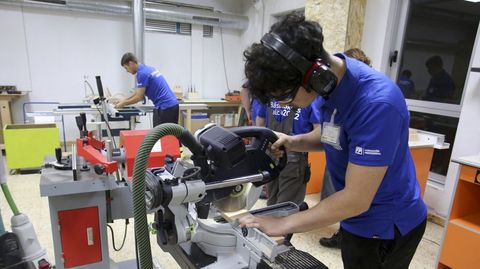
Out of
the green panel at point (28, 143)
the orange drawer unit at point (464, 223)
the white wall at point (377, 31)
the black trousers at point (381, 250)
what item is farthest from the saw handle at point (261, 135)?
the green panel at point (28, 143)

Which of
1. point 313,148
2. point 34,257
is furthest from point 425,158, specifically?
point 34,257

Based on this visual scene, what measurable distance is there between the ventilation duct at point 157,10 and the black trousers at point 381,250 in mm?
4792

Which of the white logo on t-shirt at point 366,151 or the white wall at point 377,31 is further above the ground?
the white wall at point 377,31

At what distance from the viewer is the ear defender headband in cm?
73

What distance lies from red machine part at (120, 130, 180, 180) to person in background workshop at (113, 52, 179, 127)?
7.20 feet

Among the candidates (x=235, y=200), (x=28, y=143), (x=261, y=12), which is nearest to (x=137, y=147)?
(x=235, y=200)

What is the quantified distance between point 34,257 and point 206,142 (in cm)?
57

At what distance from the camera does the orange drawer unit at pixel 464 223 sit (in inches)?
69.8

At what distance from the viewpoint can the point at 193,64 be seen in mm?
5664

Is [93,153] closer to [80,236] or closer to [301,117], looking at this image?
[80,236]

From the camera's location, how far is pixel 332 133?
3.05 ft

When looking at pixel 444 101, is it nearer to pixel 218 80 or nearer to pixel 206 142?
pixel 206 142

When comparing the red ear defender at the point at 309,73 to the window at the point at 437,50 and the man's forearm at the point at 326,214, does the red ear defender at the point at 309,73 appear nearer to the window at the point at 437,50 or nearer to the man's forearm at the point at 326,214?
the man's forearm at the point at 326,214

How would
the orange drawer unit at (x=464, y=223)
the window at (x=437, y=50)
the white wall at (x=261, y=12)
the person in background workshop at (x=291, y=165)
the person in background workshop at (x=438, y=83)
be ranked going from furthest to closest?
1. the white wall at (x=261, y=12)
2. the person in background workshop at (x=438, y=83)
3. the window at (x=437, y=50)
4. the person in background workshop at (x=291, y=165)
5. the orange drawer unit at (x=464, y=223)
